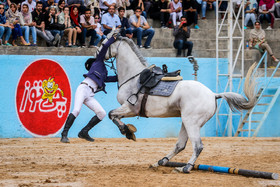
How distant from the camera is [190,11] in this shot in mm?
18062

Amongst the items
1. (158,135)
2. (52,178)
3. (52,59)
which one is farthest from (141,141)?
(52,178)

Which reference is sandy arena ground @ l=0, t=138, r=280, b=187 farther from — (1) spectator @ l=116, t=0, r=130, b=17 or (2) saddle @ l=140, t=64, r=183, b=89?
(1) spectator @ l=116, t=0, r=130, b=17

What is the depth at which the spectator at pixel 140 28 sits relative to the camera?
16109 mm

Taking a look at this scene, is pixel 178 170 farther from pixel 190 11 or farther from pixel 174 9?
pixel 190 11

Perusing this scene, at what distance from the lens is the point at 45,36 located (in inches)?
604

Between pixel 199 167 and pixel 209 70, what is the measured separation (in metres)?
6.80

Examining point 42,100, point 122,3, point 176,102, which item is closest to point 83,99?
point 176,102

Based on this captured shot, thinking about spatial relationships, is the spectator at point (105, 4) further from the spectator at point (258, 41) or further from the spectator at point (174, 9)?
the spectator at point (258, 41)

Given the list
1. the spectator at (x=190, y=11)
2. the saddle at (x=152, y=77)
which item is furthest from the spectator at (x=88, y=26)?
the saddle at (x=152, y=77)

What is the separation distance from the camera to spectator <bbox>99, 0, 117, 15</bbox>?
16.7 meters

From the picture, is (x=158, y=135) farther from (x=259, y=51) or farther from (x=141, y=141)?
(x=259, y=51)

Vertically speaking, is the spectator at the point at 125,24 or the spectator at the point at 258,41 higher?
the spectator at the point at 125,24

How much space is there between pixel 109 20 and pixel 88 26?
2.49 feet

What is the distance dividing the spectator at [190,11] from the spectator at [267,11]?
2728 millimetres
